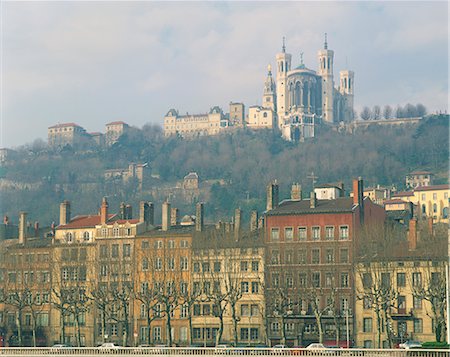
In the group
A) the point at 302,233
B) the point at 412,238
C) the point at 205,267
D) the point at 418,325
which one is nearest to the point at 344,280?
the point at 302,233

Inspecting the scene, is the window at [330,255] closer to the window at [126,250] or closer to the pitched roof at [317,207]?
the pitched roof at [317,207]

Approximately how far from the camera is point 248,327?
67.1 metres

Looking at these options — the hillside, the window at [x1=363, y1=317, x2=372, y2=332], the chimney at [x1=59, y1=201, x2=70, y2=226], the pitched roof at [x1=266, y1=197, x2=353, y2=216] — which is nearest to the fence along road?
the window at [x1=363, y1=317, x2=372, y2=332]

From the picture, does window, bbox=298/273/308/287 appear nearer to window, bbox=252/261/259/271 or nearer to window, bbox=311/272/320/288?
window, bbox=311/272/320/288

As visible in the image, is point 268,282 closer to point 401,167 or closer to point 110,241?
point 110,241

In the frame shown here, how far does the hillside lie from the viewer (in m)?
139

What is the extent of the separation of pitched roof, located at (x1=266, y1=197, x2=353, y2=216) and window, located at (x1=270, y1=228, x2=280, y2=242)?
1.07 metres

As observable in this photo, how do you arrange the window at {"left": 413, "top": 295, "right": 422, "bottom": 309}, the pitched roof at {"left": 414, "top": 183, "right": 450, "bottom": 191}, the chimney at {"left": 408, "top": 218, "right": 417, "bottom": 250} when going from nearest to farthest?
the window at {"left": 413, "top": 295, "right": 422, "bottom": 309} < the chimney at {"left": 408, "top": 218, "right": 417, "bottom": 250} < the pitched roof at {"left": 414, "top": 183, "right": 450, "bottom": 191}

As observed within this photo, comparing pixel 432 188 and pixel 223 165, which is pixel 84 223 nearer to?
pixel 432 188

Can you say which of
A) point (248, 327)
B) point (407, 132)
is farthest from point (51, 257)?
point (407, 132)

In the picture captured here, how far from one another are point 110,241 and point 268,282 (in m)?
12.5

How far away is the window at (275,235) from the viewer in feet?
222

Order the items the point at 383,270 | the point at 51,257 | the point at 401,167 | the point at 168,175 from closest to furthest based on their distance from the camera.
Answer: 1. the point at 383,270
2. the point at 51,257
3. the point at 401,167
4. the point at 168,175

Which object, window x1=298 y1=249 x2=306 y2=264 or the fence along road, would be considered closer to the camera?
the fence along road
